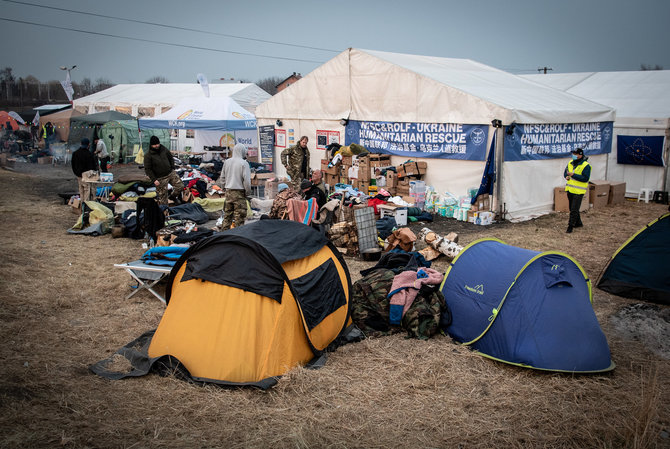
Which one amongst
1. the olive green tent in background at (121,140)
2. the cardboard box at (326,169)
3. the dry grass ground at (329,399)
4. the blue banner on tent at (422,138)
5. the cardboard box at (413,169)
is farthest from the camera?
the olive green tent in background at (121,140)

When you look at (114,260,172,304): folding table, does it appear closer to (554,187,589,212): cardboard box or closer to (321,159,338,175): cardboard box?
(321,159,338,175): cardboard box

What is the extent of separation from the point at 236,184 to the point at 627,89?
15219mm

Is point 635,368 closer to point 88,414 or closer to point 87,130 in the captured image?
point 88,414

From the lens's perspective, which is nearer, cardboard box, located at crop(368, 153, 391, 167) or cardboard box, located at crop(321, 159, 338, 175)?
cardboard box, located at crop(368, 153, 391, 167)

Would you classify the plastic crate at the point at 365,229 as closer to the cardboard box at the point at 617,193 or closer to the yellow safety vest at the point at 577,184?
the yellow safety vest at the point at 577,184

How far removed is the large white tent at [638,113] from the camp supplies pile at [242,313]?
14.1 metres

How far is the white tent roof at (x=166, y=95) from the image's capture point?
102 ft

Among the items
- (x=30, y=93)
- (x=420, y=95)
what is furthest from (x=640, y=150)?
(x=30, y=93)

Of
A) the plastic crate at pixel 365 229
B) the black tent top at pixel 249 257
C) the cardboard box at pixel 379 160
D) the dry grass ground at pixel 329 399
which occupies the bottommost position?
the dry grass ground at pixel 329 399

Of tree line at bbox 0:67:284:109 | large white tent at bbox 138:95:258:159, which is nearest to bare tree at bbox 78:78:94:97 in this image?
tree line at bbox 0:67:284:109

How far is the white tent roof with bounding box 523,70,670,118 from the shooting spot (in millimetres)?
16344

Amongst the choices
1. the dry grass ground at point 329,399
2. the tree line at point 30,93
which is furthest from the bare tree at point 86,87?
the dry grass ground at point 329,399

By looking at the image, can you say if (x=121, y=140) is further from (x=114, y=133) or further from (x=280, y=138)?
(x=280, y=138)

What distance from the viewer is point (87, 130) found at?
1091 inches
